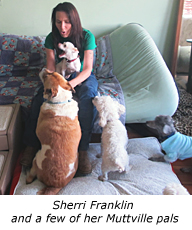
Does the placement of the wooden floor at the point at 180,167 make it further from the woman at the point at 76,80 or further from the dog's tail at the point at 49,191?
the dog's tail at the point at 49,191

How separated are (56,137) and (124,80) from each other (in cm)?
142

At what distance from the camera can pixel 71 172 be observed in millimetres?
1531

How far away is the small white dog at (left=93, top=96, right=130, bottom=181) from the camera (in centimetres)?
155

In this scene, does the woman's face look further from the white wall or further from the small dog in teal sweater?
the small dog in teal sweater

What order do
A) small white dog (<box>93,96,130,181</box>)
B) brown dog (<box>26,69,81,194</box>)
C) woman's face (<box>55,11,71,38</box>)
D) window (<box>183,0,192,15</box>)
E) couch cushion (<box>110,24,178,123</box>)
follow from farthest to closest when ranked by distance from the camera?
window (<box>183,0,192,15</box>)
couch cushion (<box>110,24,178,123</box>)
woman's face (<box>55,11,71,38</box>)
small white dog (<box>93,96,130,181</box>)
brown dog (<box>26,69,81,194</box>)

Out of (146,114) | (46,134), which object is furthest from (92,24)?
(46,134)

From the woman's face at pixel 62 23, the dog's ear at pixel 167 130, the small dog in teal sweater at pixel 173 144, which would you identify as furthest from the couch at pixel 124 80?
the woman's face at pixel 62 23

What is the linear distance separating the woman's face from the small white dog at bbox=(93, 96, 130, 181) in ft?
2.16

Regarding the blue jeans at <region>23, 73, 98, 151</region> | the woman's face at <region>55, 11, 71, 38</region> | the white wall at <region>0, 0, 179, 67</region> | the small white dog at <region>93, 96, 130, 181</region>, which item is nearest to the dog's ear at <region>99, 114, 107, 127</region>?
the small white dog at <region>93, 96, 130, 181</region>

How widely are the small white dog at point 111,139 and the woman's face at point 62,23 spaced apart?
658 millimetres

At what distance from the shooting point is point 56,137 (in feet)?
4.67

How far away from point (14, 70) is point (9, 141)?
1.21 m

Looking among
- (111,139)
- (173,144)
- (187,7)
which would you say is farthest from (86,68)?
(187,7)

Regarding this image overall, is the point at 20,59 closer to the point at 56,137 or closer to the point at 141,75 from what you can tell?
the point at 141,75
